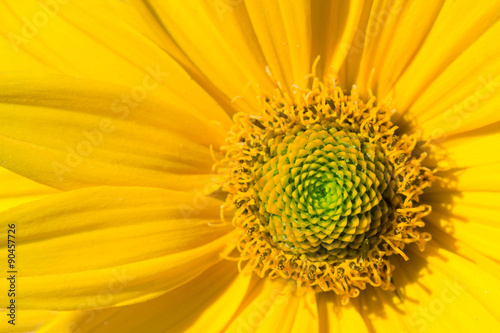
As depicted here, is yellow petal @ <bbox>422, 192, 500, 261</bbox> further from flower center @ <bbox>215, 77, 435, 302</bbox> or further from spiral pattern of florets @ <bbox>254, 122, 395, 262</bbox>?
spiral pattern of florets @ <bbox>254, 122, 395, 262</bbox>

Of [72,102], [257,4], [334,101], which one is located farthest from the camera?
[334,101]

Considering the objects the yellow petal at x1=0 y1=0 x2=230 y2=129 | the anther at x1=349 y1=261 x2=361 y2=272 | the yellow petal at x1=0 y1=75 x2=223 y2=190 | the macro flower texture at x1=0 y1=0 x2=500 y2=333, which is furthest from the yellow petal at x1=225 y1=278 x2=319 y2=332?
the yellow petal at x1=0 y1=0 x2=230 y2=129

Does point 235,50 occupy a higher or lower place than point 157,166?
higher

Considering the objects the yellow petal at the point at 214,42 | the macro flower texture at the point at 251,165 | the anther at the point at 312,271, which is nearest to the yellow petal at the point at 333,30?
Result: the macro flower texture at the point at 251,165

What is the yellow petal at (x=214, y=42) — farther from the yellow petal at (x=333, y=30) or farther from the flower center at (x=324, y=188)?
the yellow petal at (x=333, y=30)

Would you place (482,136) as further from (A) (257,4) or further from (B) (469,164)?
(A) (257,4)

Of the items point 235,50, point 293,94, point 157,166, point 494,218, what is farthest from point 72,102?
point 494,218

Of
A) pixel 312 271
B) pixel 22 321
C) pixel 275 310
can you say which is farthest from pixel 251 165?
pixel 22 321
